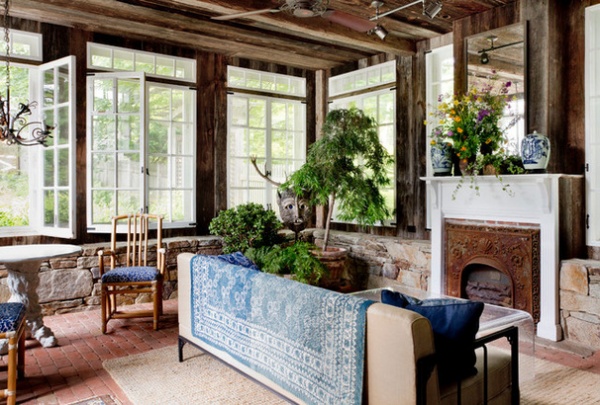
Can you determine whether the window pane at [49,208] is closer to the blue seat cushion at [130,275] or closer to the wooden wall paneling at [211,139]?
the blue seat cushion at [130,275]

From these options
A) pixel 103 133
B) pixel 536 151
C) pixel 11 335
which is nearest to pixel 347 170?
pixel 536 151

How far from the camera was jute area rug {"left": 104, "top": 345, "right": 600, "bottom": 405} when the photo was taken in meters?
2.86

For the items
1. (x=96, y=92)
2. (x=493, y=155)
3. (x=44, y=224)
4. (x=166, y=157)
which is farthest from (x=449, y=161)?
(x=44, y=224)

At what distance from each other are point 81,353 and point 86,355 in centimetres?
7

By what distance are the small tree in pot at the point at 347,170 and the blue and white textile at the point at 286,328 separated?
2436mm

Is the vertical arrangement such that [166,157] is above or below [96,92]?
below

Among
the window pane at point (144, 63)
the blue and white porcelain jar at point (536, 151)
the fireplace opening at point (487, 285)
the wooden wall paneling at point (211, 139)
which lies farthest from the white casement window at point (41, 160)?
the blue and white porcelain jar at point (536, 151)

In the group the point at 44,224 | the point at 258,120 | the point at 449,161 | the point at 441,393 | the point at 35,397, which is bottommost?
the point at 35,397

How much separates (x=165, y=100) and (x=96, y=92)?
0.84m

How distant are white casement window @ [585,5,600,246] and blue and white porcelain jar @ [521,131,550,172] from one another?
447 mm

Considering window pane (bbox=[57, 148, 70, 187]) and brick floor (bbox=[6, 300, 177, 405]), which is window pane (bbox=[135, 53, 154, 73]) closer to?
window pane (bbox=[57, 148, 70, 187])

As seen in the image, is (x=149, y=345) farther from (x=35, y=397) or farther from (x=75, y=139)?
(x=75, y=139)

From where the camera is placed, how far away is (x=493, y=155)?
4.32 m

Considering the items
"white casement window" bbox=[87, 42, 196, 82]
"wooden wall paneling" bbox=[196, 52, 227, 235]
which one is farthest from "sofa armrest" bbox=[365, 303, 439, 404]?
"white casement window" bbox=[87, 42, 196, 82]
